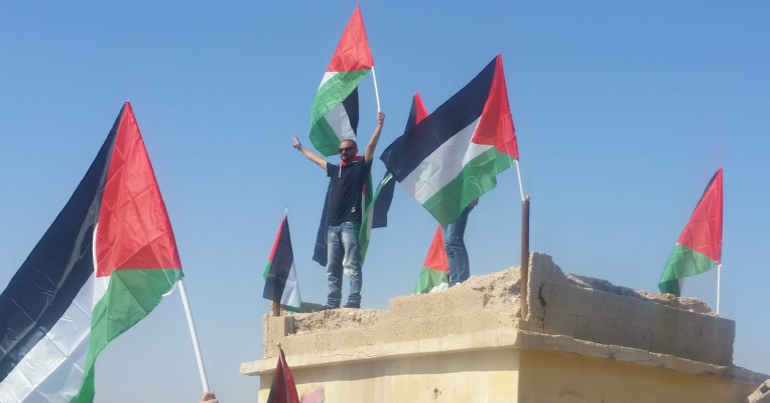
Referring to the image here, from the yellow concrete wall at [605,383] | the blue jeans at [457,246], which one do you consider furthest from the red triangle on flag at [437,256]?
the yellow concrete wall at [605,383]

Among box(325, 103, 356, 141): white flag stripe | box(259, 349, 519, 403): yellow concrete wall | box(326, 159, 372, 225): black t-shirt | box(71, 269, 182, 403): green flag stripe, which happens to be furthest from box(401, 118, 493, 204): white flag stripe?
box(71, 269, 182, 403): green flag stripe

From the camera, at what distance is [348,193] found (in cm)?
1018

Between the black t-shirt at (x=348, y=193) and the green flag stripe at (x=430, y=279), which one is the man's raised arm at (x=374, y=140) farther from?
the green flag stripe at (x=430, y=279)

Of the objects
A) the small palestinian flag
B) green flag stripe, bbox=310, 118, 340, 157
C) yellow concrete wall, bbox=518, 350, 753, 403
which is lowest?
the small palestinian flag

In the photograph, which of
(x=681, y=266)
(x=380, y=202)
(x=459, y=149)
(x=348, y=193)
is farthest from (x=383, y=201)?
(x=681, y=266)

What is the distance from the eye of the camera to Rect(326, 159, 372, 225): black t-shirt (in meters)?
10.2

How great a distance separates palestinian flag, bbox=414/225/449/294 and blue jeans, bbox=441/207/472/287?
5.16 meters

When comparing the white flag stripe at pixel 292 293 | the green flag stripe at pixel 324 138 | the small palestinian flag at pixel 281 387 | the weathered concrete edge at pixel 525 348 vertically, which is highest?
the green flag stripe at pixel 324 138

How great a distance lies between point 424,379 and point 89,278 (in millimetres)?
2643

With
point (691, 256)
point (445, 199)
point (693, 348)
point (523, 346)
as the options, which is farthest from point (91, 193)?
point (691, 256)

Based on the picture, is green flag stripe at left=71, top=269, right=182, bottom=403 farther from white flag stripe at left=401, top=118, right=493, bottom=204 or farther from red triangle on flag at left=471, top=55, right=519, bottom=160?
red triangle on flag at left=471, top=55, right=519, bottom=160

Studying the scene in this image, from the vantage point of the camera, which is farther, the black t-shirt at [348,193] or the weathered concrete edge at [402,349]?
the black t-shirt at [348,193]

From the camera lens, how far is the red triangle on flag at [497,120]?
377 inches

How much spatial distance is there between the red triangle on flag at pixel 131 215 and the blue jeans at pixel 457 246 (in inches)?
106
